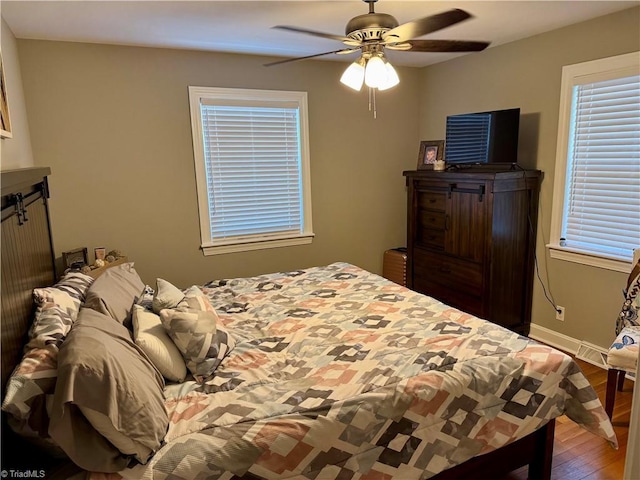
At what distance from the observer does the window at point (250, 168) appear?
3709 millimetres

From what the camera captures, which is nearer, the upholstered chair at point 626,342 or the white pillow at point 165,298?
the white pillow at point 165,298

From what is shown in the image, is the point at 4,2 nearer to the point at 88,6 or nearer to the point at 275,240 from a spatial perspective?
the point at 88,6

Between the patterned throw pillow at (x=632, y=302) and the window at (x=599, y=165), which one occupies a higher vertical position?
the window at (x=599, y=165)

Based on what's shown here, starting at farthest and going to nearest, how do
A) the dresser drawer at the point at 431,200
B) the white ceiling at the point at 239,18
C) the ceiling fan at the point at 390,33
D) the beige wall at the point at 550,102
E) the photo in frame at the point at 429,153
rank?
the photo in frame at the point at 429,153, the dresser drawer at the point at 431,200, the beige wall at the point at 550,102, the white ceiling at the point at 239,18, the ceiling fan at the point at 390,33

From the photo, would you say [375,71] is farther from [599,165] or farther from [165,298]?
[599,165]

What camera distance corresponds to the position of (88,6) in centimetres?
247

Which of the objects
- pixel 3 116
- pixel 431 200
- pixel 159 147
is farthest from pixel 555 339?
pixel 3 116

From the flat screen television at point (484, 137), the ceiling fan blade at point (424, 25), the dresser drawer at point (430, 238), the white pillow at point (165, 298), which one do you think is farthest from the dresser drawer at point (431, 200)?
the white pillow at point (165, 298)

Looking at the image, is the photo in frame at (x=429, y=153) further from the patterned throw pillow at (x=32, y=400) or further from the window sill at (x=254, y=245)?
the patterned throw pillow at (x=32, y=400)

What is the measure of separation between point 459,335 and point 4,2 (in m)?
3.10

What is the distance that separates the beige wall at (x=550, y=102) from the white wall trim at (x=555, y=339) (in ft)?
0.13

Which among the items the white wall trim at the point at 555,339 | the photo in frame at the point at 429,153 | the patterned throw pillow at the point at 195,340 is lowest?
the white wall trim at the point at 555,339

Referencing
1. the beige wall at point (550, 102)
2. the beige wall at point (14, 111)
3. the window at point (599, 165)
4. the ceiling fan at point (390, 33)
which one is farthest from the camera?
the beige wall at point (550, 102)

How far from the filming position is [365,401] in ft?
5.38
